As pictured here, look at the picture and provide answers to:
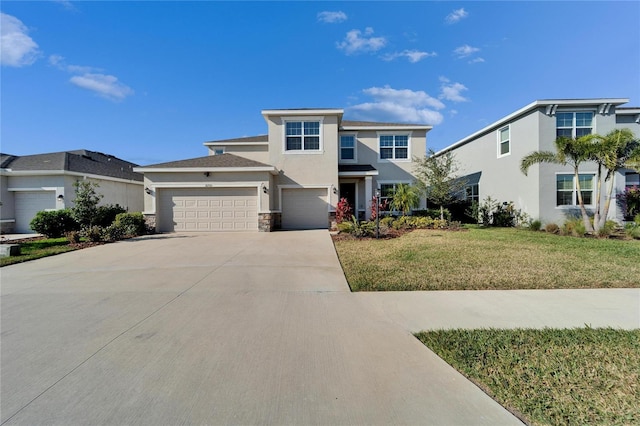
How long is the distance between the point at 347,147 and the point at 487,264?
1218 centimetres

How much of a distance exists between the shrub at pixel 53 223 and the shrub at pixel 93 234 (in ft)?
7.80

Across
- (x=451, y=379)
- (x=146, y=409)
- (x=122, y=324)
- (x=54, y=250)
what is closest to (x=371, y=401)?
(x=451, y=379)

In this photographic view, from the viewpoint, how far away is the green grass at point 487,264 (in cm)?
555

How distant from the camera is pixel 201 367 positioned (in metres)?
2.90

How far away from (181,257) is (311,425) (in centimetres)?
736

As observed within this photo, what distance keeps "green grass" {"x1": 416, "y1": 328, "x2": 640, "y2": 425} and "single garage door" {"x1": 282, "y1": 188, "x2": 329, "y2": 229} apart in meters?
12.1

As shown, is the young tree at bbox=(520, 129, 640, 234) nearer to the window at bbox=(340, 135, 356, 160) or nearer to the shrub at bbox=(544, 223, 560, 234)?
the shrub at bbox=(544, 223, 560, 234)

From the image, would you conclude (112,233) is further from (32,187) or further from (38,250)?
(32,187)

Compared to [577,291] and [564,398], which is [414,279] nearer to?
[577,291]

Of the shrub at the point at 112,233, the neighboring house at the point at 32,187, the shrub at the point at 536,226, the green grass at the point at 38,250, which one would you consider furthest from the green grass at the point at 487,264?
the neighboring house at the point at 32,187

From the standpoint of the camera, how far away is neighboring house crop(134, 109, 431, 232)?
46.5 feet

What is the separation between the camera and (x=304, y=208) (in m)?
15.7

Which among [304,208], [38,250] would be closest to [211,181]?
[304,208]

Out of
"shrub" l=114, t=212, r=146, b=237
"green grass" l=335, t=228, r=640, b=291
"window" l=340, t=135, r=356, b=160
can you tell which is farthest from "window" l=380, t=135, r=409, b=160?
"shrub" l=114, t=212, r=146, b=237
